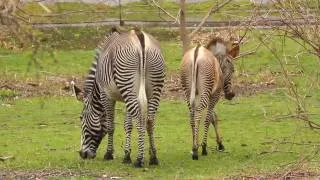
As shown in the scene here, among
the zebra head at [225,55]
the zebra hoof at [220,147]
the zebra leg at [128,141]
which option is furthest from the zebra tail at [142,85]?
the zebra head at [225,55]

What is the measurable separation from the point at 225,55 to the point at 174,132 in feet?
7.42

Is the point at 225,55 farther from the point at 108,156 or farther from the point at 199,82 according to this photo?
the point at 108,156

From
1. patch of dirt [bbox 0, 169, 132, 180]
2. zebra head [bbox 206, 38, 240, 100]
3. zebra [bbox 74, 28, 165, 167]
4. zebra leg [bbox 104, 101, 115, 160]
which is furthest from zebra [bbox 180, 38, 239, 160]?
patch of dirt [bbox 0, 169, 132, 180]

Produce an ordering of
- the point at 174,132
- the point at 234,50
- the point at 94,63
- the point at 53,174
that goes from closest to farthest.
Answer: the point at 53,174, the point at 94,63, the point at 234,50, the point at 174,132

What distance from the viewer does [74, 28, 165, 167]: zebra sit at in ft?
43.5

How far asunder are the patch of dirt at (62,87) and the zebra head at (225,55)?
5.52 metres

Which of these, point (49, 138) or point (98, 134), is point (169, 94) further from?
point (98, 134)

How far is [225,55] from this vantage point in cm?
1578

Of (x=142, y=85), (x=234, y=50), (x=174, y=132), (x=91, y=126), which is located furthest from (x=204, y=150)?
(x=174, y=132)

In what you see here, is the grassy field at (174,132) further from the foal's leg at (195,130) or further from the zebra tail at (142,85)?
the zebra tail at (142,85)

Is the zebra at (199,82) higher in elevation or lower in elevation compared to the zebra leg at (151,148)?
higher

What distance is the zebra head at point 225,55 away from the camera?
1566cm

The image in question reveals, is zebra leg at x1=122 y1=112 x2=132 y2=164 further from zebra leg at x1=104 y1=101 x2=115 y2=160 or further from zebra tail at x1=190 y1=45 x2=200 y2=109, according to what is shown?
zebra tail at x1=190 y1=45 x2=200 y2=109

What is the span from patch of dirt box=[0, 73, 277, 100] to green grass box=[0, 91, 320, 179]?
2.04 ft
